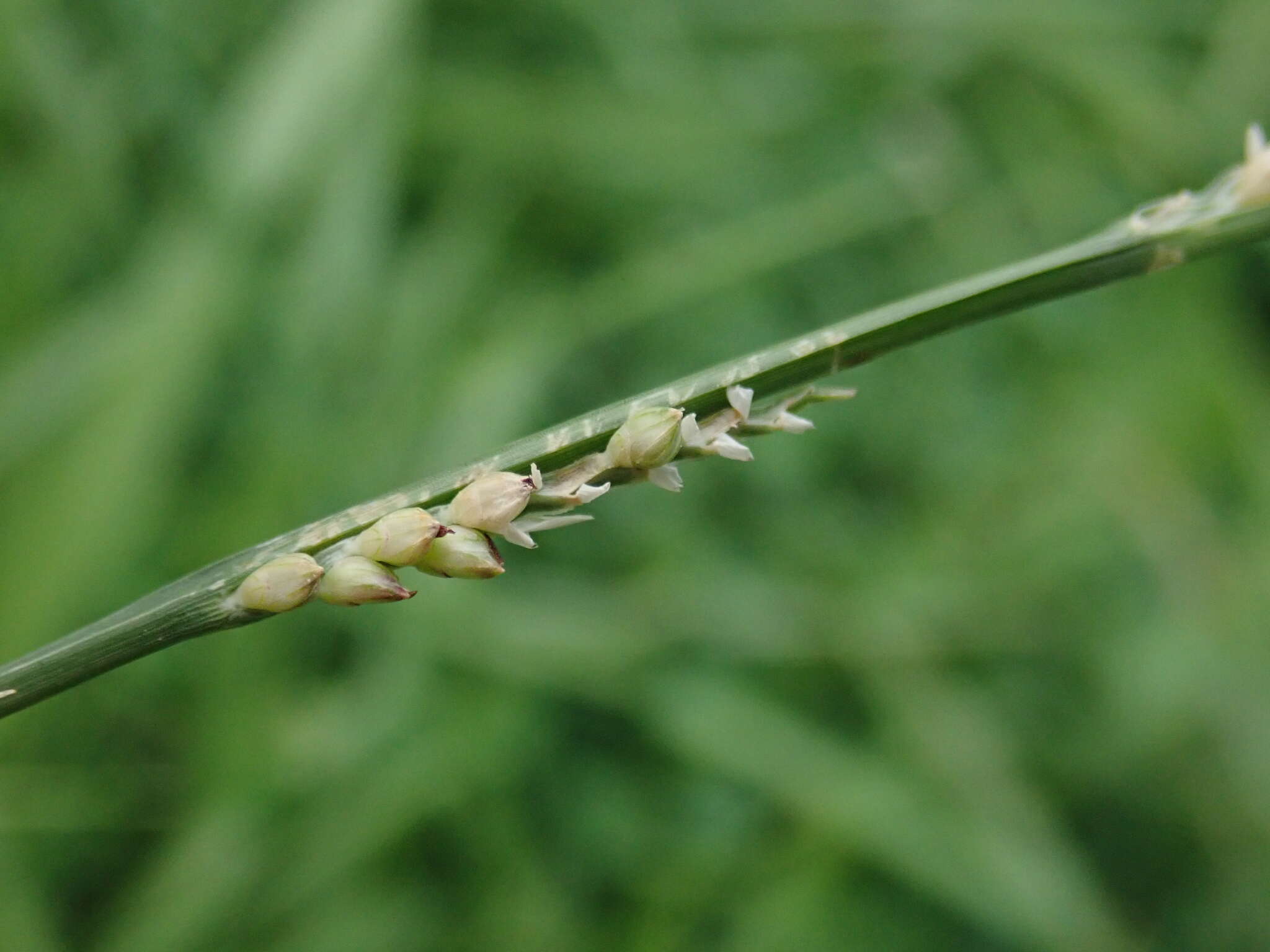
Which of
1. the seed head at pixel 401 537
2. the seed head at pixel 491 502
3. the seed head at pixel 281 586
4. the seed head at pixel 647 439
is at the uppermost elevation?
the seed head at pixel 647 439

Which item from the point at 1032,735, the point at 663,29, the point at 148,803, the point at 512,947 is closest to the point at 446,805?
the point at 512,947

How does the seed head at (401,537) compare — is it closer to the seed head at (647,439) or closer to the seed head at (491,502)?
the seed head at (491,502)

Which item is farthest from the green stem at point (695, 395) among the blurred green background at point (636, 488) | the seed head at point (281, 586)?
the blurred green background at point (636, 488)

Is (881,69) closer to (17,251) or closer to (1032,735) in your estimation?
(1032,735)

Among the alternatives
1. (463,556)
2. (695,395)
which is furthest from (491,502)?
(695,395)

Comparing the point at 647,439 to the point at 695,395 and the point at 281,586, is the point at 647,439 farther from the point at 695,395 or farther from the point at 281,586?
the point at 281,586

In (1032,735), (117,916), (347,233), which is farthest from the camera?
(1032,735)

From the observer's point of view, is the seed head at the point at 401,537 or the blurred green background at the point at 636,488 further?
the blurred green background at the point at 636,488
